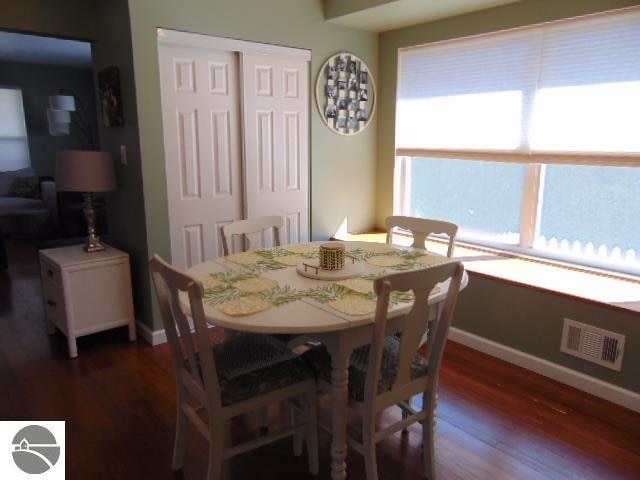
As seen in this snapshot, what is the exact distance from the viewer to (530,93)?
2.93m

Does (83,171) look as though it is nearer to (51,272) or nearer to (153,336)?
(51,272)

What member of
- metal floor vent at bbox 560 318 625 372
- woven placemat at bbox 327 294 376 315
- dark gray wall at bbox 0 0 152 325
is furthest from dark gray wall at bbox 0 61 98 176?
metal floor vent at bbox 560 318 625 372

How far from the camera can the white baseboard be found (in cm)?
231

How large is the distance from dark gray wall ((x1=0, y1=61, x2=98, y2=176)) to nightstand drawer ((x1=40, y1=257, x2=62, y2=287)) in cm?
438

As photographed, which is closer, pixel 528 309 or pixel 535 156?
pixel 528 309

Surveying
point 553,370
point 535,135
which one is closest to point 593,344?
point 553,370

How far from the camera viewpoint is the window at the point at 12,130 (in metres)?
6.43

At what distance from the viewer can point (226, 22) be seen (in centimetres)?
294

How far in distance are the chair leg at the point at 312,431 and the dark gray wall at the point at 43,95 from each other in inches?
252

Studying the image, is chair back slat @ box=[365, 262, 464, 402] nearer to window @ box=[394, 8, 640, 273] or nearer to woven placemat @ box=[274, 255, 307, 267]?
woven placemat @ box=[274, 255, 307, 267]

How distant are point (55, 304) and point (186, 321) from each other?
186cm

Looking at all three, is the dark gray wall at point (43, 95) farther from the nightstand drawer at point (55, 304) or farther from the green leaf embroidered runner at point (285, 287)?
the green leaf embroidered runner at point (285, 287)

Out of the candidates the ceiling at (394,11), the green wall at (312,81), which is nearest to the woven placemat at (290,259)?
the green wall at (312,81)

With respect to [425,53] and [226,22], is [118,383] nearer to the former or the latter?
[226,22]
